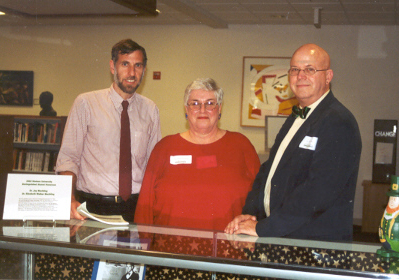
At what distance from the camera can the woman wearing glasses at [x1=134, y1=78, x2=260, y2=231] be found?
2230mm

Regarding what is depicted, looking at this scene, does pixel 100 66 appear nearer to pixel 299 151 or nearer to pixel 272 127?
pixel 272 127

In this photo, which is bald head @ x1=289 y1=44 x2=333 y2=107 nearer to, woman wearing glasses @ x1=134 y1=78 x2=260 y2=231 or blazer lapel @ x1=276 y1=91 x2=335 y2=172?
blazer lapel @ x1=276 y1=91 x2=335 y2=172

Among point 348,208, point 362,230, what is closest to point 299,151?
point 348,208

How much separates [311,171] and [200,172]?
711mm

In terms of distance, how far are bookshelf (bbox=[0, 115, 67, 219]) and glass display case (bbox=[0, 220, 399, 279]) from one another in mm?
2506

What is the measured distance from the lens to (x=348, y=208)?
5.73ft

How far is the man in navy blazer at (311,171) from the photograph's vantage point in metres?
1.64

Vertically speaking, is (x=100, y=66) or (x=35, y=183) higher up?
(x=100, y=66)

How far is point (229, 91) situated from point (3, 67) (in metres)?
2.67

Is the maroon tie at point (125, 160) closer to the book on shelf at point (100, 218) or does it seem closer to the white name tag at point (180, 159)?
the white name tag at point (180, 159)

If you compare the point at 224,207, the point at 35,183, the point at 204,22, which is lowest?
the point at 224,207

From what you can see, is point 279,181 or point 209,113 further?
point 209,113

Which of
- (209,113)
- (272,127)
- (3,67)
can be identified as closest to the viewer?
(209,113)

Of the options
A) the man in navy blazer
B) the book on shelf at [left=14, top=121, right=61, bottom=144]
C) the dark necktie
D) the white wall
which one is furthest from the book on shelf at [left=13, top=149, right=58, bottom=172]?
the dark necktie
